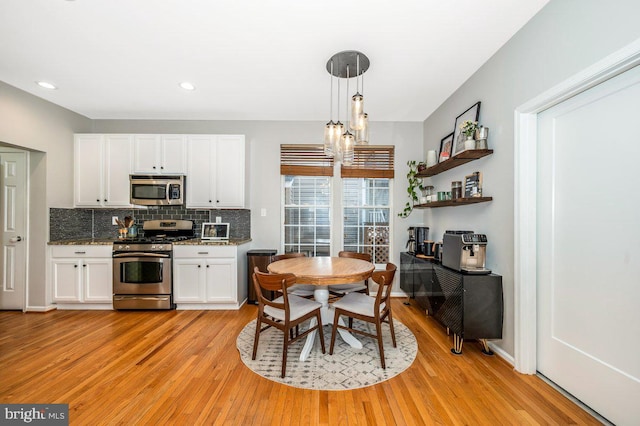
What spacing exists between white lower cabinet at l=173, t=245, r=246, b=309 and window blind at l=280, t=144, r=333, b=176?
5.02ft

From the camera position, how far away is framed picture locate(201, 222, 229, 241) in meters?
3.83

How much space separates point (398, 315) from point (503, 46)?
3.02 meters

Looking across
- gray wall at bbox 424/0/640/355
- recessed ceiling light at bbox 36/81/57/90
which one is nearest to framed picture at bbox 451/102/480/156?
gray wall at bbox 424/0/640/355

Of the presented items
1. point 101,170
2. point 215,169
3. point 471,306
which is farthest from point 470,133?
point 101,170

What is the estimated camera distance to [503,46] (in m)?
2.33

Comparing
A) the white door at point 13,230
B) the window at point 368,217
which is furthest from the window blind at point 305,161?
the white door at point 13,230

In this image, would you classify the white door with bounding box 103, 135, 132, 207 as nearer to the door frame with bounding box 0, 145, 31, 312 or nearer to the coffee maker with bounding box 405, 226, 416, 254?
the door frame with bounding box 0, 145, 31, 312

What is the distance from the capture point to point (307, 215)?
169 inches

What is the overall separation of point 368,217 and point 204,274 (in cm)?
257

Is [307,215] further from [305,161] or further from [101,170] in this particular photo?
[101,170]

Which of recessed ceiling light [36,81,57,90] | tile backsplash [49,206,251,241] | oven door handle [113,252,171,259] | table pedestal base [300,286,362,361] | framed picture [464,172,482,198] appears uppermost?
recessed ceiling light [36,81,57,90]

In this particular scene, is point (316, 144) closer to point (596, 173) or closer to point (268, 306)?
point (268, 306)

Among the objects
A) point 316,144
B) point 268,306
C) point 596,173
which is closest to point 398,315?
point 268,306

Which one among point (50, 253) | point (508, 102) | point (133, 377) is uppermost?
point (508, 102)
